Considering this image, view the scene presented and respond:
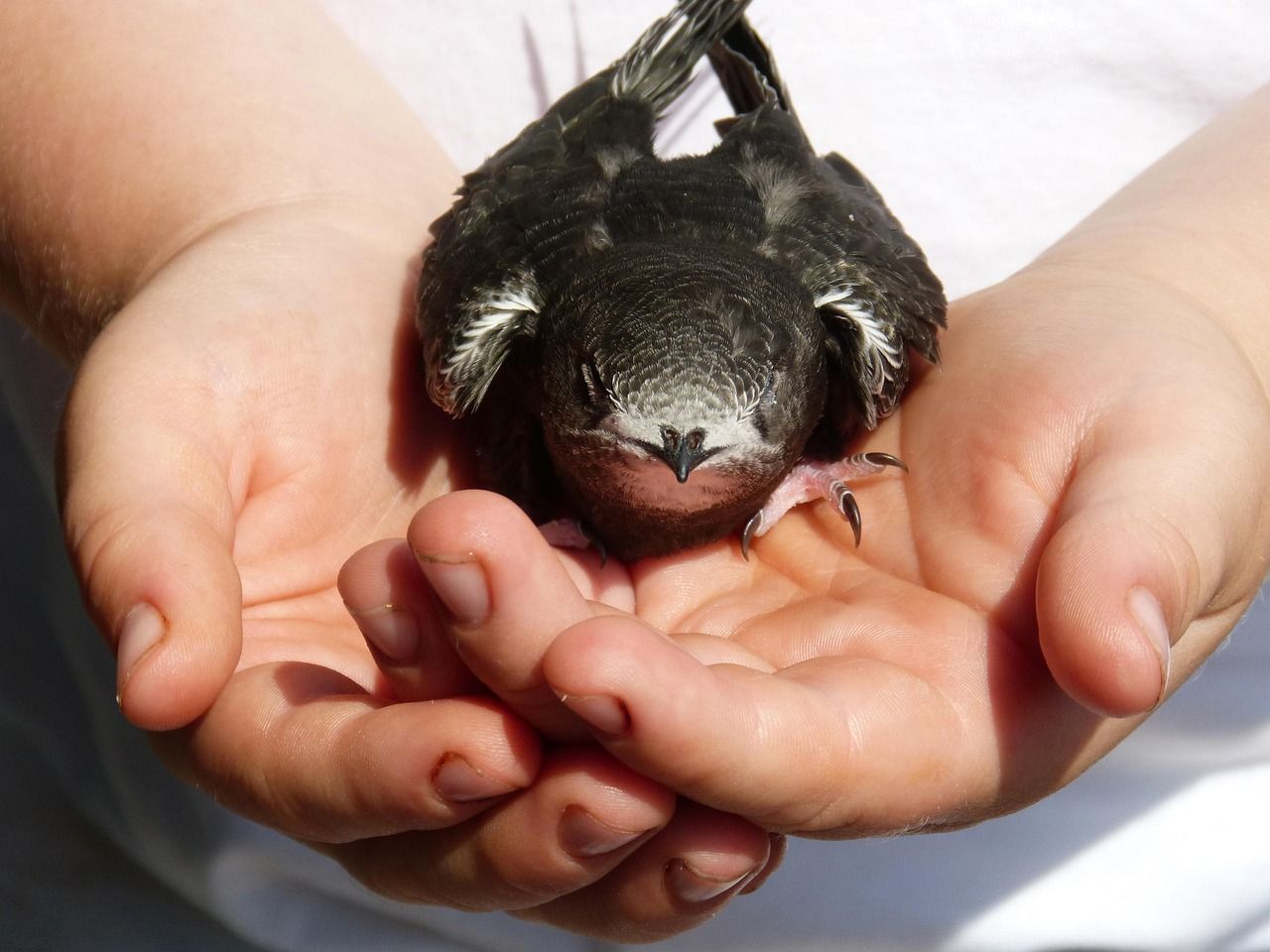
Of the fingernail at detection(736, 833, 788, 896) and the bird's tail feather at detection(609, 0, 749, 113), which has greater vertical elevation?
the bird's tail feather at detection(609, 0, 749, 113)

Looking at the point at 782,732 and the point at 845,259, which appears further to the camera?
the point at 845,259

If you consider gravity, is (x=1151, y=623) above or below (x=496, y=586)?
below

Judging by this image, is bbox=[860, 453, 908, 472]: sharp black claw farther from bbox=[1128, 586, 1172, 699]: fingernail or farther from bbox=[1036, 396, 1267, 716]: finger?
bbox=[1128, 586, 1172, 699]: fingernail

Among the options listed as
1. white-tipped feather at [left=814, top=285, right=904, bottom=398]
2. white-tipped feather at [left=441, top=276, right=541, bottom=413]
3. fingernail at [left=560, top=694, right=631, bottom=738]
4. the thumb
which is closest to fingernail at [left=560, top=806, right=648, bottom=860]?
fingernail at [left=560, top=694, right=631, bottom=738]

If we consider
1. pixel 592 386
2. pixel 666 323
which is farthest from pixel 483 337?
pixel 666 323

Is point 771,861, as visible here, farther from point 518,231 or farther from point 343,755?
point 518,231

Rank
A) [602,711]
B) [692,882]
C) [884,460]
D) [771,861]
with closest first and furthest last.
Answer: [602,711], [692,882], [771,861], [884,460]

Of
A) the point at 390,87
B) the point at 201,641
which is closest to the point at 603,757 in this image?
the point at 201,641
